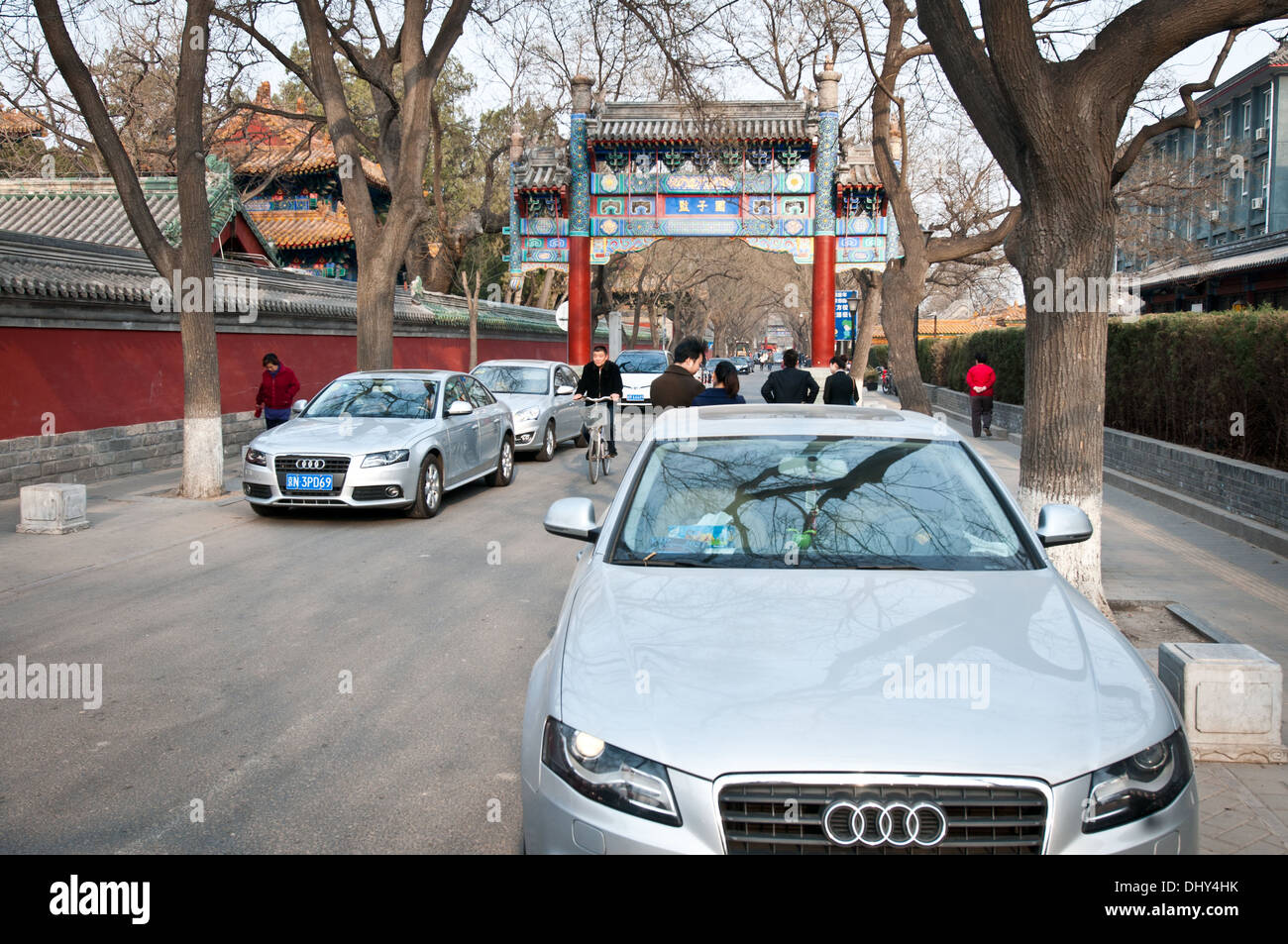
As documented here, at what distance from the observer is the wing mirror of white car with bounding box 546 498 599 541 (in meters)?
4.45

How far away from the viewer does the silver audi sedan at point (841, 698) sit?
8.92 ft

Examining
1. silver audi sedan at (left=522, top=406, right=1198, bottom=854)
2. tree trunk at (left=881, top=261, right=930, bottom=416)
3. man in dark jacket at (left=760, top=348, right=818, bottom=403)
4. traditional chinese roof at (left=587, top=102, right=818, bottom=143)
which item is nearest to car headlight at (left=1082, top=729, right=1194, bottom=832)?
silver audi sedan at (left=522, top=406, right=1198, bottom=854)

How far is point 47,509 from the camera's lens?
10484 millimetres

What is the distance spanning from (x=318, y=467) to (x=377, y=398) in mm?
1725

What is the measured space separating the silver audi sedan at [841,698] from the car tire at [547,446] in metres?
13.4

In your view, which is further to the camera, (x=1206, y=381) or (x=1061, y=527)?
(x=1206, y=381)

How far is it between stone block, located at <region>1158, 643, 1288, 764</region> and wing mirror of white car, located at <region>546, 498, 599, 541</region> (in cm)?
287

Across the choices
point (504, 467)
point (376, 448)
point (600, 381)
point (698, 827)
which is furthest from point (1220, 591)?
point (504, 467)

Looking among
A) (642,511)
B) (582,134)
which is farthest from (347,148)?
(642,511)

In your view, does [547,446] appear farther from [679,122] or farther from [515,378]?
[679,122]

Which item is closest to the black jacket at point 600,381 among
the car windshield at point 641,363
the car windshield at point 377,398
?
the car windshield at point 377,398

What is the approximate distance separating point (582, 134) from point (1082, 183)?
21.8 meters

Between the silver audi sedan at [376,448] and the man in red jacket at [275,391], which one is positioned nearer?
the silver audi sedan at [376,448]

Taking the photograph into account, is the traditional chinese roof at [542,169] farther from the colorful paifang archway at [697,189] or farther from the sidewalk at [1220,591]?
the sidewalk at [1220,591]
